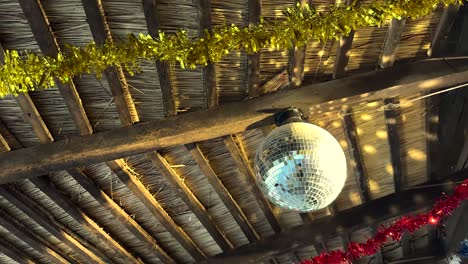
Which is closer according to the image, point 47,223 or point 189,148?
point 189,148

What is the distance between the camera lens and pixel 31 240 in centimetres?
414

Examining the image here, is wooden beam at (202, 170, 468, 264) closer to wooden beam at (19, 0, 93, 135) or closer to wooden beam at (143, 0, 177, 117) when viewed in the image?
wooden beam at (143, 0, 177, 117)

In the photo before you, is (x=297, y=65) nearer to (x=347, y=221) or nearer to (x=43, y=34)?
(x=43, y=34)

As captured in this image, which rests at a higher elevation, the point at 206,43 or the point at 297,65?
the point at 297,65

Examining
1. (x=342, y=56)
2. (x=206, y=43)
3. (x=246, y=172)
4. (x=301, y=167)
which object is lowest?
(x=301, y=167)

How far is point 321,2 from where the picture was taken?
2615 mm

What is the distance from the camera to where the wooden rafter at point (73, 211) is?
3.02m

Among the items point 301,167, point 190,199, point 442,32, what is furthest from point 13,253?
point 442,32

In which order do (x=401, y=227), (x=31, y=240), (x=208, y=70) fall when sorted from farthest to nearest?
(x=401, y=227) < (x=31, y=240) < (x=208, y=70)

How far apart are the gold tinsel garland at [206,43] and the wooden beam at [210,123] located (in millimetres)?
595

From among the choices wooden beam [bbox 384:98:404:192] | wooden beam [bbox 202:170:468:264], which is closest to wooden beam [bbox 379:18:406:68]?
wooden beam [bbox 384:98:404:192]

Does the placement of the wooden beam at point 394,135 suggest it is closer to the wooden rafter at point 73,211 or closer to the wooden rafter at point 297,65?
the wooden rafter at point 297,65

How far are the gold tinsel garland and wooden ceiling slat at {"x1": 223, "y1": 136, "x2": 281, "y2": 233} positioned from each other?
1177mm

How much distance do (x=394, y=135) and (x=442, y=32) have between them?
0.98m
